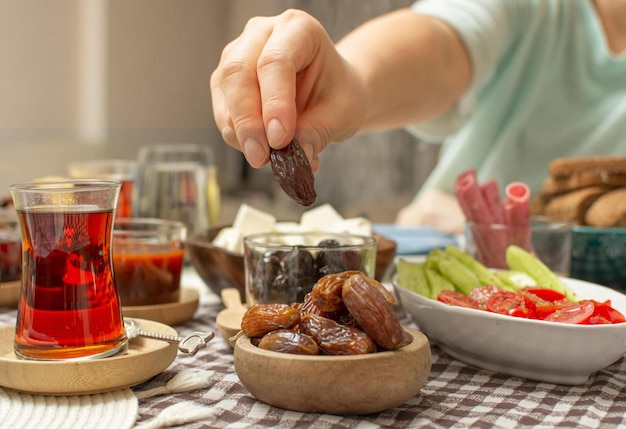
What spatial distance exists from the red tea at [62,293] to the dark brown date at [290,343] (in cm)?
18

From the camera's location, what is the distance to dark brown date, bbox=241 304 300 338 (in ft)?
2.24

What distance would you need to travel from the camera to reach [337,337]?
0.65 meters

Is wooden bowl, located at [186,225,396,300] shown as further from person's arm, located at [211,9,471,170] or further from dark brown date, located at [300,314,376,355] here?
dark brown date, located at [300,314,376,355]

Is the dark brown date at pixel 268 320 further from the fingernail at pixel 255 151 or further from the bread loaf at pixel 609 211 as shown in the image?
the bread loaf at pixel 609 211

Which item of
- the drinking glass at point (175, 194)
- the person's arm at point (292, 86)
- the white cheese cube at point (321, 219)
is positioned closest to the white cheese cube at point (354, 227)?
the white cheese cube at point (321, 219)

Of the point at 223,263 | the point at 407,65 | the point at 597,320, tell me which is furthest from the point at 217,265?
the point at 407,65

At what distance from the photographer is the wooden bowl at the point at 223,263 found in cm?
105

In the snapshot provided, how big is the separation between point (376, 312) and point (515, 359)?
22cm

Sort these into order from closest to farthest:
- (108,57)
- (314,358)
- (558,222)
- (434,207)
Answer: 1. (314,358)
2. (558,222)
3. (434,207)
4. (108,57)

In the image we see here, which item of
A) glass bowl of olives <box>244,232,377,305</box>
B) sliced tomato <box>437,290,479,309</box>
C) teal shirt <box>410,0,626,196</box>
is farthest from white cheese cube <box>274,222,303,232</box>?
teal shirt <box>410,0,626,196</box>

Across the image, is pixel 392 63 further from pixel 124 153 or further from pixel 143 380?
pixel 124 153

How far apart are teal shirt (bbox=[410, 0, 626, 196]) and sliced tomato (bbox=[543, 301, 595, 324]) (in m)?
1.22

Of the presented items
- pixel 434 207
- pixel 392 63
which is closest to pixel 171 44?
pixel 434 207

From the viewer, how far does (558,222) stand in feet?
3.97
